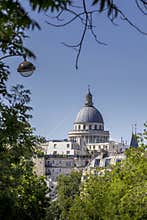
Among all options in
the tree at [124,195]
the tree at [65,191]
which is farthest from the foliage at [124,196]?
the tree at [65,191]

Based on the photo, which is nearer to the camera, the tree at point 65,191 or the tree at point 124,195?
the tree at point 124,195

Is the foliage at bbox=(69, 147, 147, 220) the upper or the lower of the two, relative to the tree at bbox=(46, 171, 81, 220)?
lower

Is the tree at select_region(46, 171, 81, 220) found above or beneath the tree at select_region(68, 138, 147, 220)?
above

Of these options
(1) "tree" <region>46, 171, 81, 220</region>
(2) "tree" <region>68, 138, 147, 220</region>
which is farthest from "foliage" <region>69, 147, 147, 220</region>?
(1) "tree" <region>46, 171, 81, 220</region>

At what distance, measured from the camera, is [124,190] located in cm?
2992

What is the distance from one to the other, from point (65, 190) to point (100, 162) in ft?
97.5

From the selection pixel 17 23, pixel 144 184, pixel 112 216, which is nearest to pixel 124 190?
pixel 112 216

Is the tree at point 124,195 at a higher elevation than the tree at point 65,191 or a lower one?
lower

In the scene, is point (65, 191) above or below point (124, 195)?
above

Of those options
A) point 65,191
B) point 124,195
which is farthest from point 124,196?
point 65,191

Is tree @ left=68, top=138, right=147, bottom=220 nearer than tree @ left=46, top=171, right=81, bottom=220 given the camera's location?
Yes

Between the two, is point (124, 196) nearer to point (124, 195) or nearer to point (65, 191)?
point (124, 195)

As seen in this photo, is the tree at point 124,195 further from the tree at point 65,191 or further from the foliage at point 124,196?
the tree at point 65,191

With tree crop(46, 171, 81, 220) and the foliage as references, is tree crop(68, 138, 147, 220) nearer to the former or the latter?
the foliage
